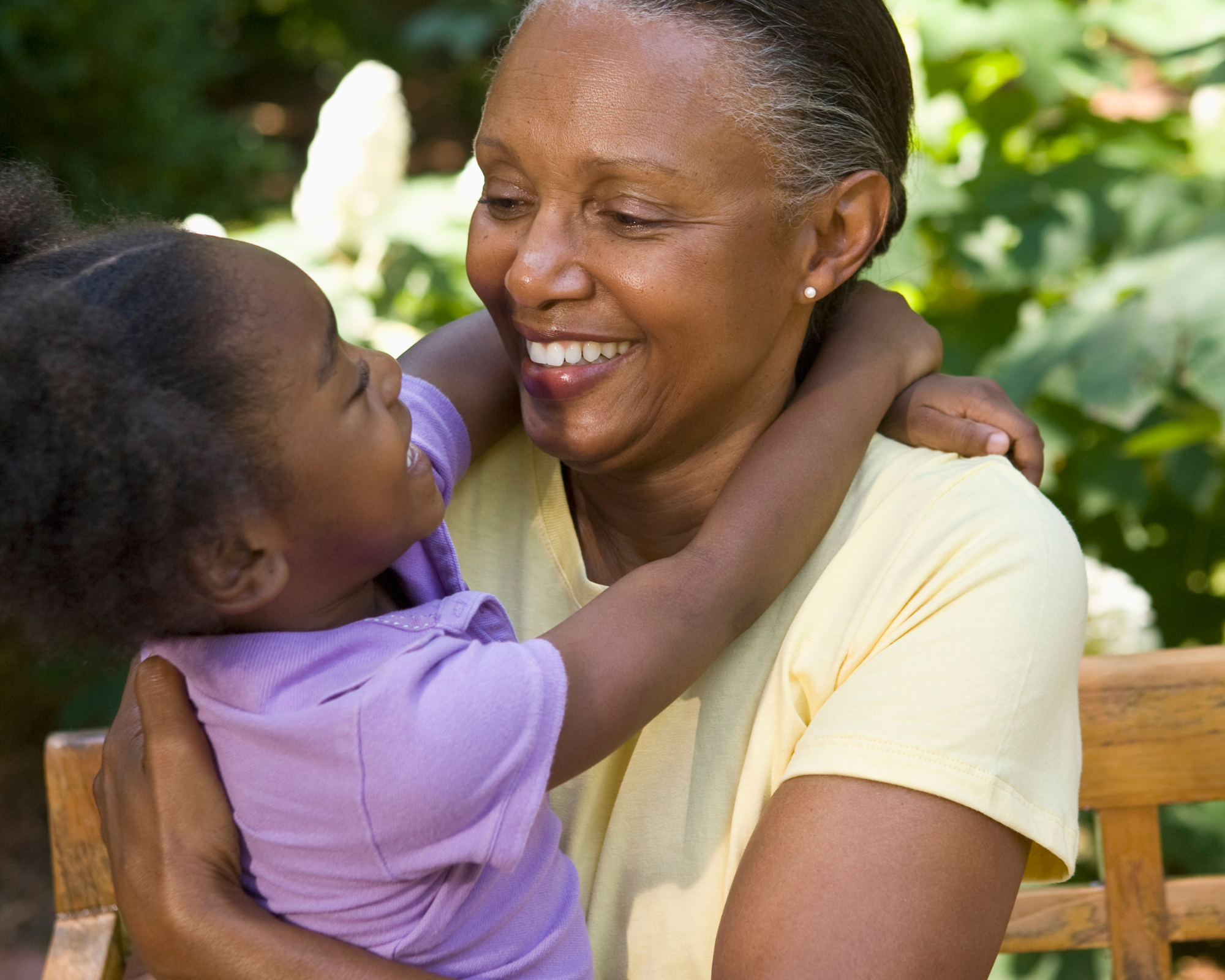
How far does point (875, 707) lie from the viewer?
4.83ft

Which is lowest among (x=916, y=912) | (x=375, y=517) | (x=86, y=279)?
(x=916, y=912)

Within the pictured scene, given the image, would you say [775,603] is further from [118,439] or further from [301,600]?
[118,439]

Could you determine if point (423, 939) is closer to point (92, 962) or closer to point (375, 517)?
point (375, 517)

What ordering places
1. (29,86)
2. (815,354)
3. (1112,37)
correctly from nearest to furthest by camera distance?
(815,354) → (1112,37) → (29,86)

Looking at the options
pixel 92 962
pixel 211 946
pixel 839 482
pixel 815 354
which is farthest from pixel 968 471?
pixel 92 962

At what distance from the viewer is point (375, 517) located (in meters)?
1.39

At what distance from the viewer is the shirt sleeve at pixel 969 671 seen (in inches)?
56.7

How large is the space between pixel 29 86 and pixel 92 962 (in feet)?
12.3

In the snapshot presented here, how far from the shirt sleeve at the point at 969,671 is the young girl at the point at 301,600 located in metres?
0.18

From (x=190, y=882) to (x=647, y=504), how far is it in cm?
86

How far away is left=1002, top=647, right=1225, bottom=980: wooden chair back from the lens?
191 cm

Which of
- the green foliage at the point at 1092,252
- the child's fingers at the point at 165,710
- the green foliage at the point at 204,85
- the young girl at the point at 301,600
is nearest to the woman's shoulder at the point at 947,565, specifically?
the young girl at the point at 301,600

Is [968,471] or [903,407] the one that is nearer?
[968,471]

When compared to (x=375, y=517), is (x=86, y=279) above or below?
above
